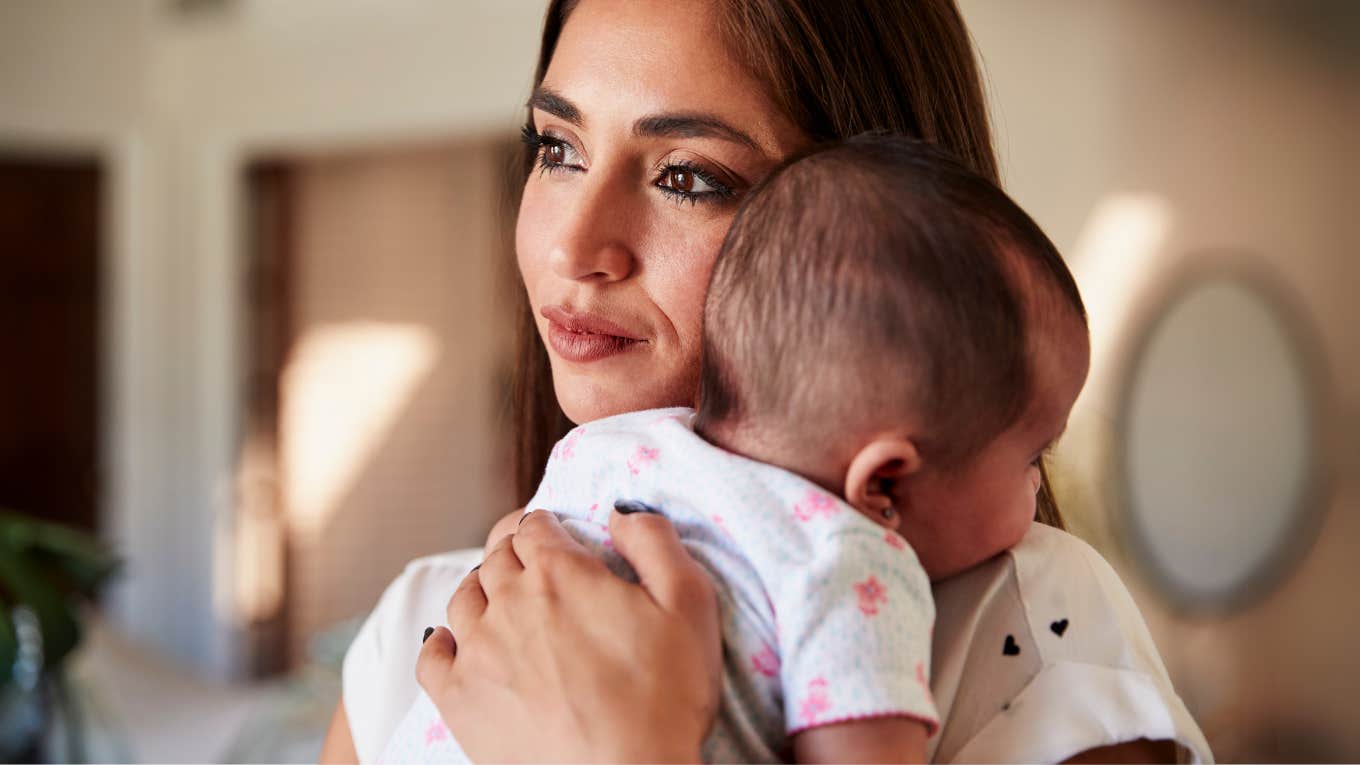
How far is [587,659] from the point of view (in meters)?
0.74

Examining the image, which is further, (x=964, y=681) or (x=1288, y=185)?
(x=1288, y=185)

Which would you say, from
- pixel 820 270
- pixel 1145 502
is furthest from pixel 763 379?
pixel 1145 502

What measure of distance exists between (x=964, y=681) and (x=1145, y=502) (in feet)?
10.3

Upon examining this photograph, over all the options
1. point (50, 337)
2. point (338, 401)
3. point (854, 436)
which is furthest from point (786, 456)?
point (50, 337)

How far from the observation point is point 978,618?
0.84 meters

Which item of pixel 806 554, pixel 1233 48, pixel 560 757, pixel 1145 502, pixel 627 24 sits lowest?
pixel 1145 502

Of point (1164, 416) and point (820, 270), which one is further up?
point (820, 270)

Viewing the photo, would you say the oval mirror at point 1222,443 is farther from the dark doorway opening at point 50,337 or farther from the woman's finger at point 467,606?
the dark doorway opening at point 50,337

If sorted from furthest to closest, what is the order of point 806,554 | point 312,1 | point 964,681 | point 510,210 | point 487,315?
point 487,315
point 312,1
point 510,210
point 964,681
point 806,554

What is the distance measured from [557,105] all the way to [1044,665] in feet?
2.03

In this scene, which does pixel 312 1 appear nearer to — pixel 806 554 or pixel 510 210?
pixel 510 210

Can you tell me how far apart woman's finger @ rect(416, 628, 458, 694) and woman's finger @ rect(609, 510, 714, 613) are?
0.16 metres

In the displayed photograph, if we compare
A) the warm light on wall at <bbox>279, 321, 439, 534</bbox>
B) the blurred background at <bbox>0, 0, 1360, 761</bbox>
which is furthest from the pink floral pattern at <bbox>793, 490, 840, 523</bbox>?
the warm light on wall at <bbox>279, 321, 439, 534</bbox>

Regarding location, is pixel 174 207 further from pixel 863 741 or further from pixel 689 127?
pixel 863 741
